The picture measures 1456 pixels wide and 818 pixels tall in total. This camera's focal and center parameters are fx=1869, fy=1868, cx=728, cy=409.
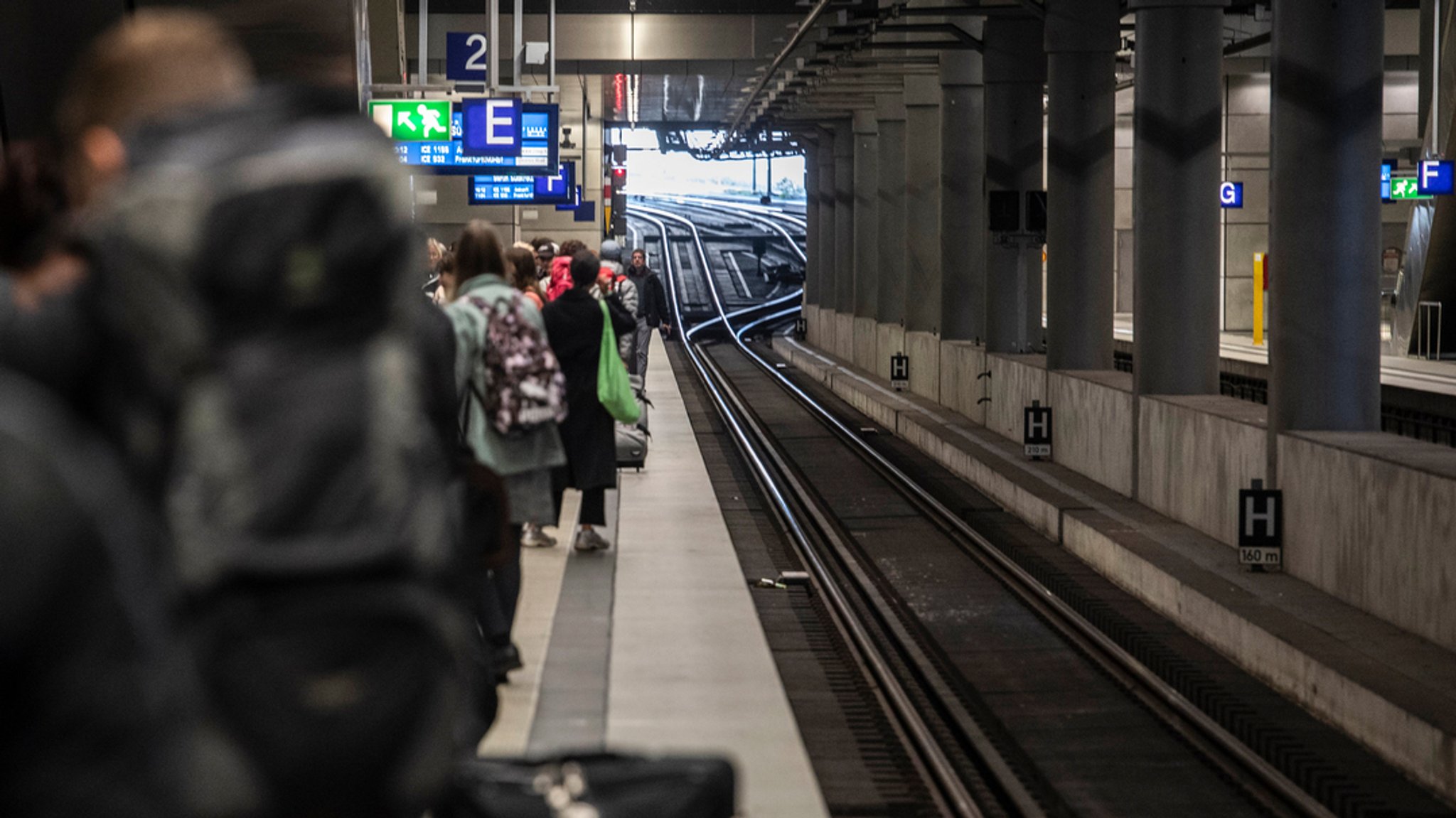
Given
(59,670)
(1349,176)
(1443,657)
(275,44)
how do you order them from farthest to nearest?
1. (1349,176)
2. (1443,657)
3. (275,44)
4. (59,670)

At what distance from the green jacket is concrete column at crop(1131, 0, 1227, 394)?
28.8ft

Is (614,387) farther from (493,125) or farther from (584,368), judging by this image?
(493,125)

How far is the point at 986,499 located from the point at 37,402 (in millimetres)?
17144

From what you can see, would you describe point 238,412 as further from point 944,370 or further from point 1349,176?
point 944,370

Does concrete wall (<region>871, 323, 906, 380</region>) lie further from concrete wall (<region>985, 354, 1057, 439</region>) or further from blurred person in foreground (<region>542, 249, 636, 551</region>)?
blurred person in foreground (<region>542, 249, 636, 551</region>)

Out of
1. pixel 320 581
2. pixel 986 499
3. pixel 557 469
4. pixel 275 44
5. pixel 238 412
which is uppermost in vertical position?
pixel 275 44

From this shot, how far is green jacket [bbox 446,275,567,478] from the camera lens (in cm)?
748

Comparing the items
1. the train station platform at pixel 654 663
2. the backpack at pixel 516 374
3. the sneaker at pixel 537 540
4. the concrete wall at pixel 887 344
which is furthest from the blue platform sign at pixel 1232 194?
the backpack at pixel 516 374

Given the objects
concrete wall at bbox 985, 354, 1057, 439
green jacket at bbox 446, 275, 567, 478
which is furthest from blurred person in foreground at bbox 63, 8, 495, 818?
concrete wall at bbox 985, 354, 1057, 439

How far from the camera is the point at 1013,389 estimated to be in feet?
70.8

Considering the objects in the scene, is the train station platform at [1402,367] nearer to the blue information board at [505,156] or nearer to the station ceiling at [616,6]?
the blue information board at [505,156]

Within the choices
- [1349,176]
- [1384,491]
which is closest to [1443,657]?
[1384,491]

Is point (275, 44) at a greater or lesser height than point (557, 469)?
A: greater

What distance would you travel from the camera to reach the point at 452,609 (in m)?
2.17
